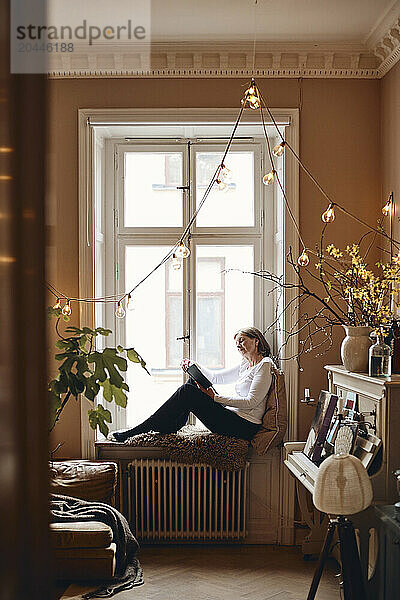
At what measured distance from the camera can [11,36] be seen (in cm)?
51

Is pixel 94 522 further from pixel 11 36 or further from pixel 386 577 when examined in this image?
pixel 11 36

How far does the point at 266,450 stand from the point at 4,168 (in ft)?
12.8

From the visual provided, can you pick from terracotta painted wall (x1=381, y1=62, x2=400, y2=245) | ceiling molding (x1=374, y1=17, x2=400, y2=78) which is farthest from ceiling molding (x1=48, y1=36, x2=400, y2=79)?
terracotta painted wall (x1=381, y1=62, x2=400, y2=245)

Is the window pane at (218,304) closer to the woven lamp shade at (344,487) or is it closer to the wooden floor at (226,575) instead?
the wooden floor at (226,575)

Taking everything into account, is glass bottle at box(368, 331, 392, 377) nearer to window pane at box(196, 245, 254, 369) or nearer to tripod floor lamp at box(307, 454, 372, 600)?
tripod floor lamp at box(307, 454, 372, 600)

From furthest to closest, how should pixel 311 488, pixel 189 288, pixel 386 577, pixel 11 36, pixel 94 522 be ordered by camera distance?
1. pixel 189 288
2. pixel 94 522
3. pixel 311 488
4. pixel 386 577
5. pixel 11 36

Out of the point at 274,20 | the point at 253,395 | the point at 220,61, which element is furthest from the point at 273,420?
the point at 274,20

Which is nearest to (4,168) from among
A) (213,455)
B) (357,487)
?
(357,487)

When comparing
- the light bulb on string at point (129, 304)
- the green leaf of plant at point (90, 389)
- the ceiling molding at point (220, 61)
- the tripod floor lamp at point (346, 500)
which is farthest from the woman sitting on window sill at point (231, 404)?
the ceiling molding at point (220, 61)

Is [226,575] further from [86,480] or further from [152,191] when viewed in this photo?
[152,191]

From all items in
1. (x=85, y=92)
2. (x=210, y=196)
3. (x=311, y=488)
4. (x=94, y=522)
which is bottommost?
(x=94, y=522)

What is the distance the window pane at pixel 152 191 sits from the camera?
4.79m

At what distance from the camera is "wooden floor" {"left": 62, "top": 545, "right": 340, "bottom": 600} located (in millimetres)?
3568

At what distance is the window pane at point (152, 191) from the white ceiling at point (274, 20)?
2.87ft
